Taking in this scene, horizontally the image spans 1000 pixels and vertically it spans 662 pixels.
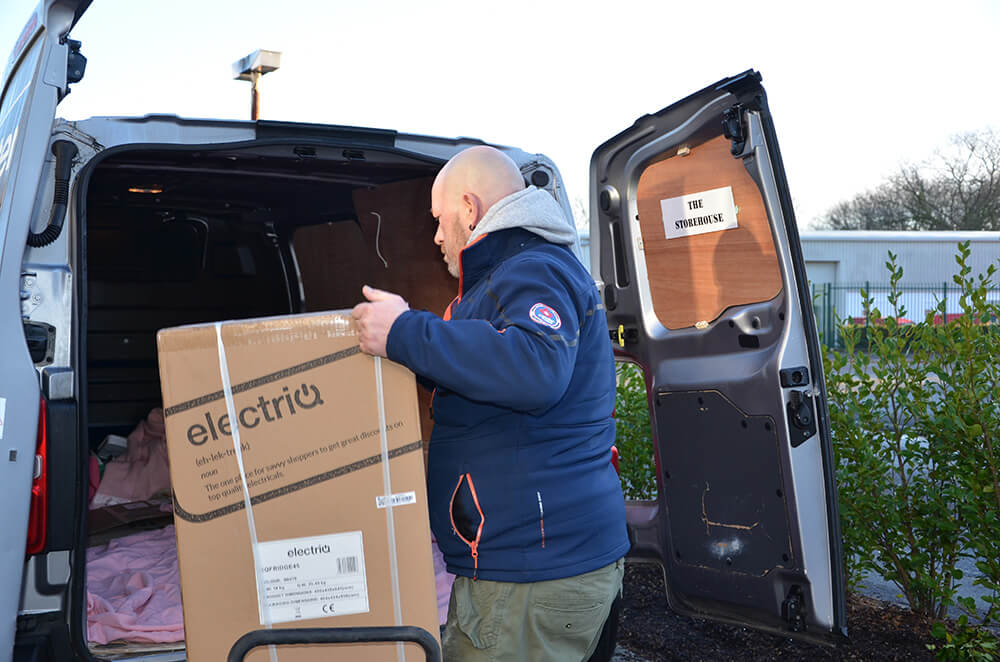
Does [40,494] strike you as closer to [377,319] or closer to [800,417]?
[377,319]

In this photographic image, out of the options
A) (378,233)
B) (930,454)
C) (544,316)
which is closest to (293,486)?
(544,316)

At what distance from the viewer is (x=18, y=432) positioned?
232cm

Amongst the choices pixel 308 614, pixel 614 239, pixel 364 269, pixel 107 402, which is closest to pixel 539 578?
pixel 308 614

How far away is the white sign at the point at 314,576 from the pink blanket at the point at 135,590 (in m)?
1.62

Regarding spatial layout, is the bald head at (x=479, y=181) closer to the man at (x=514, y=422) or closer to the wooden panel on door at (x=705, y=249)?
the man at (x=514, y=422)

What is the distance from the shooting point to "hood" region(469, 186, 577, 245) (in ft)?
6.33

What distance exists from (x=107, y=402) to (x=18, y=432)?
3712 mm

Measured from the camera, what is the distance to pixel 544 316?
5.84 feet

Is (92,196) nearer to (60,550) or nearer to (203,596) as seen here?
(60,550)

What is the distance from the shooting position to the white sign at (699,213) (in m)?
3.08

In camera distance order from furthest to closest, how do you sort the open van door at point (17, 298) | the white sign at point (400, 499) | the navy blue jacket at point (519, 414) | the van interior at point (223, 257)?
the van interior at point (223, 257) → the open van door at point (17, 298) → the white sign at point (400, 499) → the navy blue jacket at point (519, 414)

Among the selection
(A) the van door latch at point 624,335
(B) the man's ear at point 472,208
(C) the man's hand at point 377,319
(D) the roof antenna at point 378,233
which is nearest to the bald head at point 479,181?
(B) the man's ear at point 472,208

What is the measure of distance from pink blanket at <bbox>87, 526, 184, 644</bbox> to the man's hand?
188 centimetres

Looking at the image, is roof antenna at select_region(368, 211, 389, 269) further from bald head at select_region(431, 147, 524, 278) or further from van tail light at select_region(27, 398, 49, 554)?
bald head at select_region(431, 147, 524, 278)
